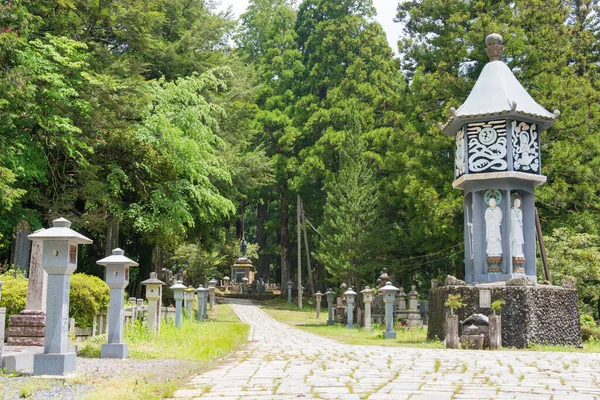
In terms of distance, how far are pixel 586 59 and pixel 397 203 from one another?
1094 centimetres

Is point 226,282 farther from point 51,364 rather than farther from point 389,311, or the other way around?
point 51,364

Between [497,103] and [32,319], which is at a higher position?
[497,103]

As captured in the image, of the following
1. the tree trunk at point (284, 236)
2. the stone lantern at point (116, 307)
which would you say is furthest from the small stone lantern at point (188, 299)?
the tree trunk at point (284, 236)

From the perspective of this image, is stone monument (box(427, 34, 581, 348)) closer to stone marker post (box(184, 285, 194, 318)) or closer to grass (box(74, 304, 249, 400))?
grass (box(74, 304, 249, 400))

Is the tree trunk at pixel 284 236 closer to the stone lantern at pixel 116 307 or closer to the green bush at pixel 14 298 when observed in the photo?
the green bush at pixel 14 298

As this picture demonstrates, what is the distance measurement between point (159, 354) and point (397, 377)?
470 centimetres

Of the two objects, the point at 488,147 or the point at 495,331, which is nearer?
the point at 495,331

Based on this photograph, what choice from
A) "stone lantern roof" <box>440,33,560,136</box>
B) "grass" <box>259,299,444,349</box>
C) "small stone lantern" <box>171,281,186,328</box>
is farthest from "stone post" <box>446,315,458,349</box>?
"small stone lantern" <box>171,281,186,328</box>

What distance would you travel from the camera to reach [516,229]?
15.6m

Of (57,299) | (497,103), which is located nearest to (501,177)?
(497,103)

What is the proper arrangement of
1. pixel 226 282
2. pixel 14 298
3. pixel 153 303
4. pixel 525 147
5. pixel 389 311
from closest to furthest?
pixel 14 298, pixel 153 303, pixel 525 147, pixel 389 311, pixel 226 282

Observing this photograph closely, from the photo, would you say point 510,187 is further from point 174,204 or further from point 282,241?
point 282,241

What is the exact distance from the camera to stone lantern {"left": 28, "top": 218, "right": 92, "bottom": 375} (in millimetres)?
7688

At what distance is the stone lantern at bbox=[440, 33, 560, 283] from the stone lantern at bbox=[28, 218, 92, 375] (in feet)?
34.3
